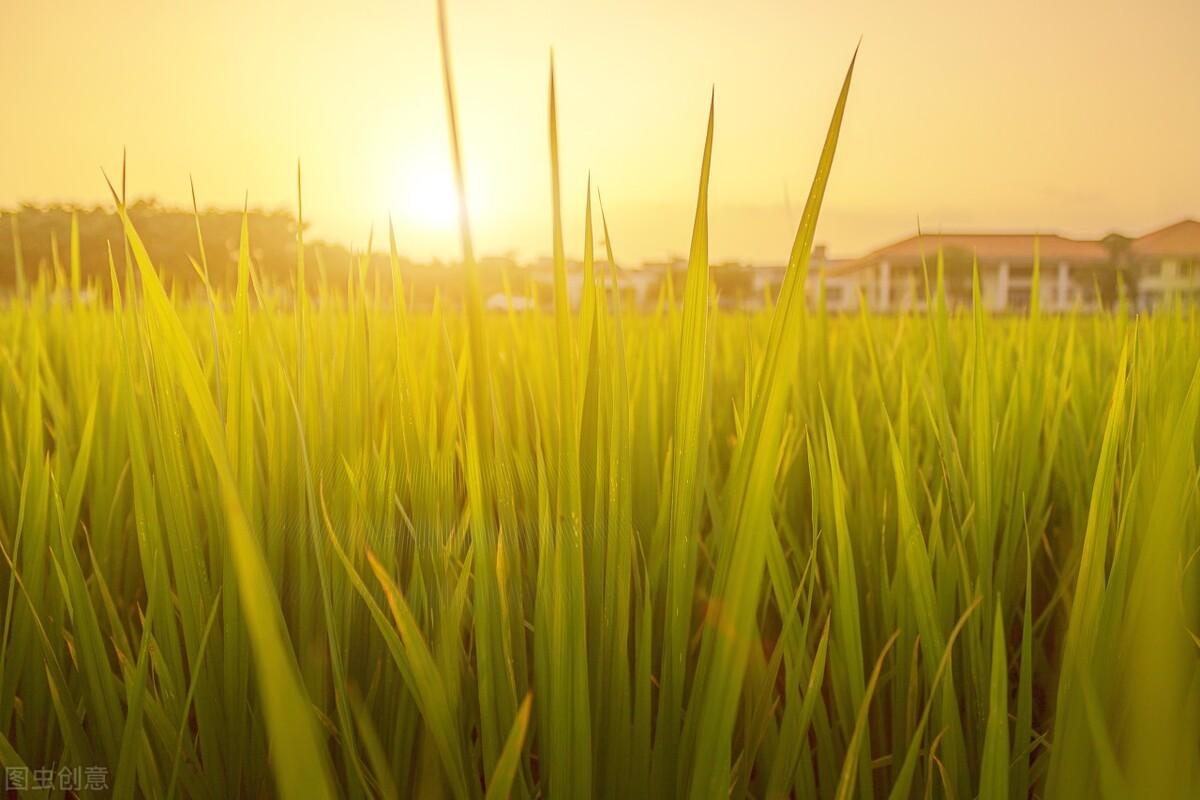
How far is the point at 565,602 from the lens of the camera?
35 centimetres

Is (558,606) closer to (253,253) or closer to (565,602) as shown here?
(565,602)

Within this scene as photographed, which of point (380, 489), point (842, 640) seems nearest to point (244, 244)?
point (380, 489)

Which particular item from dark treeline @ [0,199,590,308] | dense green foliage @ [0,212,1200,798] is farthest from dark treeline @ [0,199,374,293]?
dense green foliage @ [0,212,1200,798]

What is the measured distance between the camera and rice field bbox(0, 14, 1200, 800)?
322 millimetres

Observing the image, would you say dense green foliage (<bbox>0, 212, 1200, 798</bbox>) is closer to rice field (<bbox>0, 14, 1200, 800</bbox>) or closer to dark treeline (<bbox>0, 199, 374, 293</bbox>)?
rice field (<bbox>0, 14, 1200, 800</bbox>)

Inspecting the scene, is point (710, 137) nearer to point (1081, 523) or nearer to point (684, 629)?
point (684, 629)

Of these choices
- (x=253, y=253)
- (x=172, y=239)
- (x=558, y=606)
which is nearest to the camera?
(x=558, y=606)

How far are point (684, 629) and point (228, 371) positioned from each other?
0.36 m

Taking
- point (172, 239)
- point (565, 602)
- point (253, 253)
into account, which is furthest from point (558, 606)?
point (172, 239)

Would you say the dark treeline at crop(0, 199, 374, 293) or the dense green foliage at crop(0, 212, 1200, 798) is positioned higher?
the dark treeline at crop(0, 199, 374, 293)

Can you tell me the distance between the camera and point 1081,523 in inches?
26.9

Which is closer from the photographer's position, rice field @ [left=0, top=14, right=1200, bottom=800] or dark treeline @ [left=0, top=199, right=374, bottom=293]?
rice field @ [left=0, top=14, right=1200, bottom=800]

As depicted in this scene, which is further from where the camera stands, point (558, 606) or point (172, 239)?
point (172, 239)

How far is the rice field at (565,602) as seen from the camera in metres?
0.32
